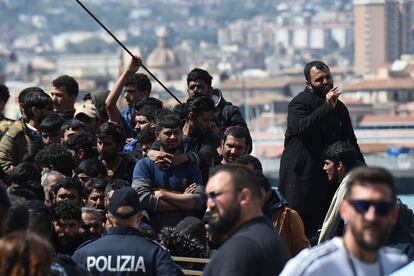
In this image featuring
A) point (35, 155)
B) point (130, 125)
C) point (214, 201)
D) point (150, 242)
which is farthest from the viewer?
point (130, 125)

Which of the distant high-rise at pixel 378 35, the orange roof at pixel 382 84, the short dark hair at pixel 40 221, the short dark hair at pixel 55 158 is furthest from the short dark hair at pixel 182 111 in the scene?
the distant high-rise at pixel 378 35

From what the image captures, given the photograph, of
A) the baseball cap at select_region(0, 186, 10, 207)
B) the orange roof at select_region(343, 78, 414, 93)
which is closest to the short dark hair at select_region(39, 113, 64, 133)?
the baseball cap at select_region(0, 186, 10, 207)

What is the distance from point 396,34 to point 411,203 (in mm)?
157090

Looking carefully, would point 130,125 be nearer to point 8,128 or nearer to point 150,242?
point 8,128

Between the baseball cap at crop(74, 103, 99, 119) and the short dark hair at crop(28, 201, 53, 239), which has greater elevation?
the short dark hair at crop(28, 201, 53, 239)

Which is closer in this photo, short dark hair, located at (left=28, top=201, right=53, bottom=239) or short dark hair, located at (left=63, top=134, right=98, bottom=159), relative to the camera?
short dark hair, located at (left=28, top=201, right=53, bottom=239)

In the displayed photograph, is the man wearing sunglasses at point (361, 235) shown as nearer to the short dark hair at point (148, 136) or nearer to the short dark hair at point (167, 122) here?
the short dark hair at point (167, 122)

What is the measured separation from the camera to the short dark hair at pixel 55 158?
945cm

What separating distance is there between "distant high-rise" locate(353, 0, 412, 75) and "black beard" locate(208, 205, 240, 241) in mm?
158726

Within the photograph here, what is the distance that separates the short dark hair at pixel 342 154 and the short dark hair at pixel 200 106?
0.97m

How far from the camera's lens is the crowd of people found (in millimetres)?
5223

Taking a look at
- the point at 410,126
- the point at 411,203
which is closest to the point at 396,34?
the point at 410,126

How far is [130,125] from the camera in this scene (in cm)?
1115

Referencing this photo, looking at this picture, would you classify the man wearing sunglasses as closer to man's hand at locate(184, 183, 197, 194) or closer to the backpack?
the backpack
